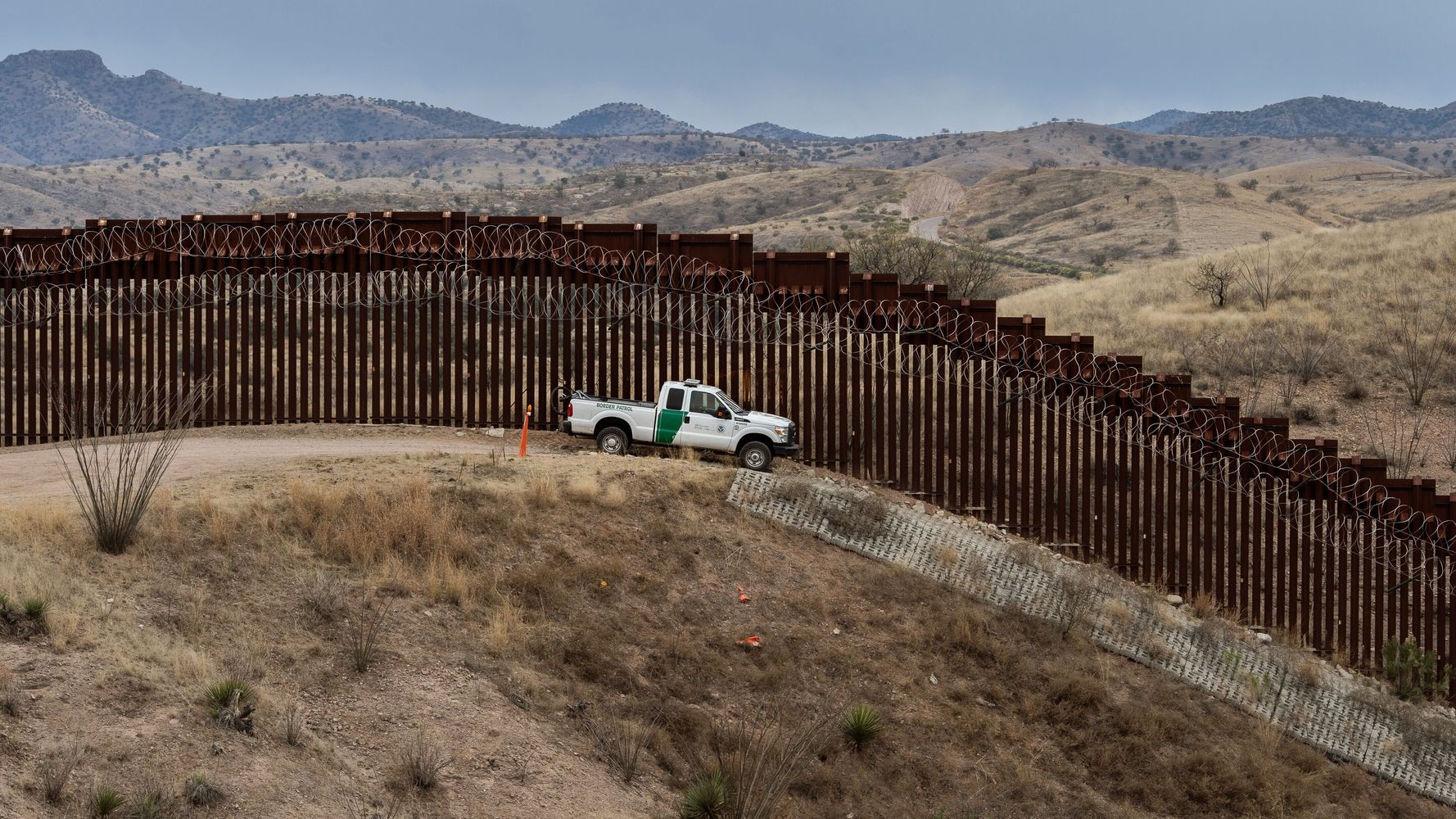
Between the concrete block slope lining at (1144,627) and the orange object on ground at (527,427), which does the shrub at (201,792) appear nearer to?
the orange object on ground at (527,427)

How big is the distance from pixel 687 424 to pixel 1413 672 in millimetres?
11526

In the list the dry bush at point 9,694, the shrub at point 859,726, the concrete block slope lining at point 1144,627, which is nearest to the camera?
the dry bush at point 9,694

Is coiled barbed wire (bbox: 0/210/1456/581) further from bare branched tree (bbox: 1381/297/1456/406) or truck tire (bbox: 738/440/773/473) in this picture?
bare branched tree (bbox: 1381/297/1456/406)

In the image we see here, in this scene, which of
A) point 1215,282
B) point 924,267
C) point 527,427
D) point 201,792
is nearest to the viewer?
point 201,792

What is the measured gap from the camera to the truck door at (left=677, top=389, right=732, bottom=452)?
63.8 feet

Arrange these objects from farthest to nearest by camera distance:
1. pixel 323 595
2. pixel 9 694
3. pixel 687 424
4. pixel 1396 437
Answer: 1. pixel 1396 437
2. pixel 687 424
3. pixel 323 595
4. pixel 9 694

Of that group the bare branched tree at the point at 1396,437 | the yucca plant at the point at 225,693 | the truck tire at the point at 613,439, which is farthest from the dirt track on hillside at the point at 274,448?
the bare branched tree at the point at 1396,437

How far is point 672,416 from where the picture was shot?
19594 millimetres

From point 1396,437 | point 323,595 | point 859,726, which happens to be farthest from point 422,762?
point 1396,437

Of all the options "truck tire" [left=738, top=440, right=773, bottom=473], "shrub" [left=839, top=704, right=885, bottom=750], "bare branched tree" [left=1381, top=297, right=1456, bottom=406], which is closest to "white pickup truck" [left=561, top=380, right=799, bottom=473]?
"truck tire" [left=738, top=440, right=773, bottom=473]

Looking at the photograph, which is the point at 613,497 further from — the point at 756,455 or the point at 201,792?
the point at 201,792

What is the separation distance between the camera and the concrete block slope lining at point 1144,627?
54.6 feet

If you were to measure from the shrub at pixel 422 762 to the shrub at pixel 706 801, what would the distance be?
2104mm

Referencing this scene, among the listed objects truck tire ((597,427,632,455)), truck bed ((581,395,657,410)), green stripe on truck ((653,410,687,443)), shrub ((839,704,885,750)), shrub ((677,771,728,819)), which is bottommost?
shrub ((839,704,885,750))
